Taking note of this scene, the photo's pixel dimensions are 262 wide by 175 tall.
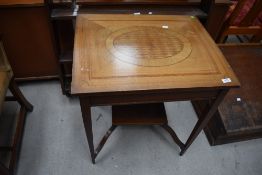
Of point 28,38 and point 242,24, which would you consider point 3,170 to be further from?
point 242,24

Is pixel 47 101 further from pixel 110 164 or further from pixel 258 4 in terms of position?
pixel 258 4

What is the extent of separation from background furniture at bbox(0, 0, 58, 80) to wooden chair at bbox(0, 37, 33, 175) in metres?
0.21

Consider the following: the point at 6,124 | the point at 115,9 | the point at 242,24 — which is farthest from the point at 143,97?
the point at 242,24

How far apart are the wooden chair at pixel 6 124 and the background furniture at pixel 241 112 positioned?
3.89 feet

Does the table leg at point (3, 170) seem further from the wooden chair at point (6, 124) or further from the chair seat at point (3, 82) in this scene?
the chair seat at point (3, 82)

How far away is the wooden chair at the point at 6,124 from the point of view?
1050 millimetres

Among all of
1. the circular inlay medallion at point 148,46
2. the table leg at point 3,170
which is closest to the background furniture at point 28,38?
the circular inlay medallion at point 148,46

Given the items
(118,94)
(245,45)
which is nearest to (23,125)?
(118,94)

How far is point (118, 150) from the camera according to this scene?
4.32ft

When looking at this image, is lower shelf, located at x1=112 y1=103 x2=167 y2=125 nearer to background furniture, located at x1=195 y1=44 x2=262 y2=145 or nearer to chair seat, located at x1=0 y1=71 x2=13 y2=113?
background furniture, located at x1=195 y1=44 x2=262 y2=145

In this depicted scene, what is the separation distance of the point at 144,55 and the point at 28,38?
85 cm

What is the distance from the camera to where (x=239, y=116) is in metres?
1.31

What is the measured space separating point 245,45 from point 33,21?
1.57 meters

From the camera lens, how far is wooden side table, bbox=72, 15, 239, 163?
29.7 inches
